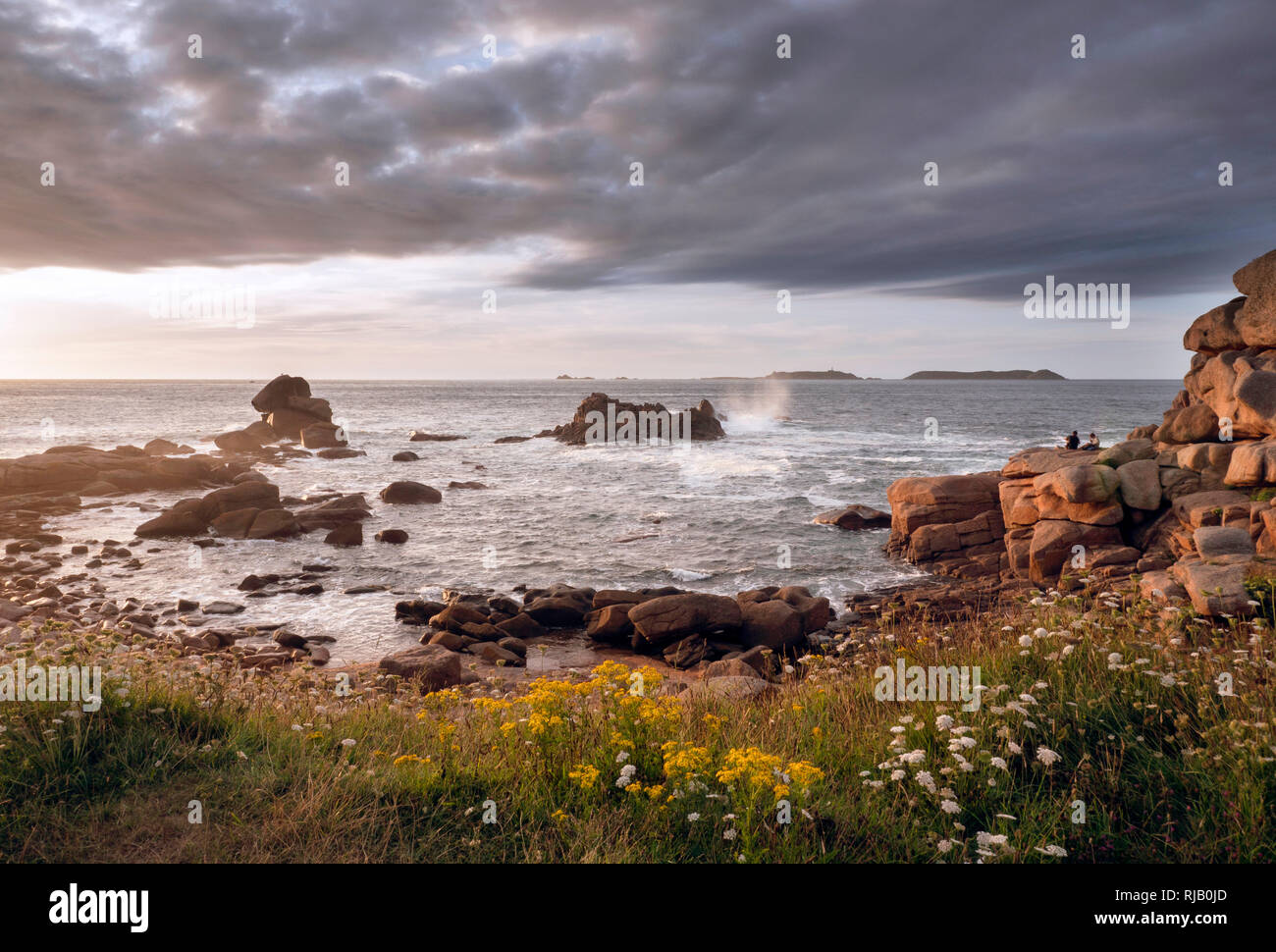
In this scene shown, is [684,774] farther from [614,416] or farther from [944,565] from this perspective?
[614,416]

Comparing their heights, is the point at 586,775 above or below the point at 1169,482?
below

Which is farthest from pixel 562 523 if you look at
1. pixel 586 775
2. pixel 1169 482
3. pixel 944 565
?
pixel 586 775

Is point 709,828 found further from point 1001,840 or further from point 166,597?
point 166,597

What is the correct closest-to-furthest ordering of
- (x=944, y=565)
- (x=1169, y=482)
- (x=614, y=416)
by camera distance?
(x=1169, y=482)
(x=944, y=565)
(x=614, y=416)

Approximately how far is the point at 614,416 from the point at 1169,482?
53.8 m

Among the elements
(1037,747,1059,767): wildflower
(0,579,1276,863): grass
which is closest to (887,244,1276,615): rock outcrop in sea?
(0,579,1276,863): grass

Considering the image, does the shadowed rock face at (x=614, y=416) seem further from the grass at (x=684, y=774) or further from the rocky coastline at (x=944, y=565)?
the grass at (x=684, y=774)

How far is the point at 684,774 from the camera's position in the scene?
463 cm

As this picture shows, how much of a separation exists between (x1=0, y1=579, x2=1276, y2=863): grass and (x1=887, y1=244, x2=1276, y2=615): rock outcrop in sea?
34.8ft
